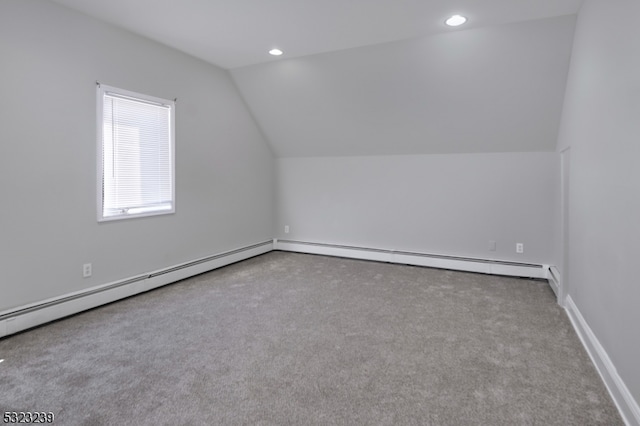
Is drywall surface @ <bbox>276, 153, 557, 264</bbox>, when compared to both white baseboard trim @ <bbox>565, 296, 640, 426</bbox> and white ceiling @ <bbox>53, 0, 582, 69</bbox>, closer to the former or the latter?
white baseboard trim @ <bbox>565, 296, 640, 426</bbox>

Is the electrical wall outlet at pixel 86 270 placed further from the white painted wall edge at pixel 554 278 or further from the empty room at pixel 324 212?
the white painted wall edge at pixel 554 278

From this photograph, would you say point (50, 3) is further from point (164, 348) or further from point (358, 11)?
point (164, 348)

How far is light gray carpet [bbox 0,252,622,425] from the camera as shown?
1.87 m

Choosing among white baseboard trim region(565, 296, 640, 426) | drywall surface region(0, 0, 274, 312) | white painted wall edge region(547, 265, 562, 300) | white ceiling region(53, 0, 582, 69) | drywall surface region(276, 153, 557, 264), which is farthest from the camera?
drywall surface region(276, 153, 557, 264)

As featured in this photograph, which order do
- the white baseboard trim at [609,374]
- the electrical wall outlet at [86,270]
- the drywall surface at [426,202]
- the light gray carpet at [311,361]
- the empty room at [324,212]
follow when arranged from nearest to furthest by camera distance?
the white baseboard trim at [609,374], the light gray carpet at [311,361], the empty room at [324,212], the electrical wall outlet at [86,270], the drywall surface at [426,202]

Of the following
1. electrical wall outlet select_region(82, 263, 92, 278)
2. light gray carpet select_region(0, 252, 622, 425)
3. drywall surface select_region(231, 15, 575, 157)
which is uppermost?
drywall surface select_region(231, 15, 575, 157)

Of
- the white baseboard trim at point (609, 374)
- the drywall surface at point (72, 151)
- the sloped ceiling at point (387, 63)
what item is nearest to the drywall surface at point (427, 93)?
the sloped ceiling at point (387, 63)

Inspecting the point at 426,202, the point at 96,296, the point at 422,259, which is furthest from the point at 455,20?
the point at 96,296

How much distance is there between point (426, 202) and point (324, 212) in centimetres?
162

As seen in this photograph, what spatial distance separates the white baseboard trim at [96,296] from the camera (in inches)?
110

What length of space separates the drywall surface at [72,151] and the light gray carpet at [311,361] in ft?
1.60

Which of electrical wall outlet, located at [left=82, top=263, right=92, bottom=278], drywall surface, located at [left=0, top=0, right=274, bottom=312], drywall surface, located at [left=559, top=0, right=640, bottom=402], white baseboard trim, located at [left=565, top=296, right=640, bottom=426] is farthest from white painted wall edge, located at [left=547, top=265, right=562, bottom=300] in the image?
electrical wall outlet, located at [left=82, top=263, right=92, bottom=278]

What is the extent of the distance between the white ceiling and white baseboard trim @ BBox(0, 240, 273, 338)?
2526 millimetres

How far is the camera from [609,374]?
2.04 meters
